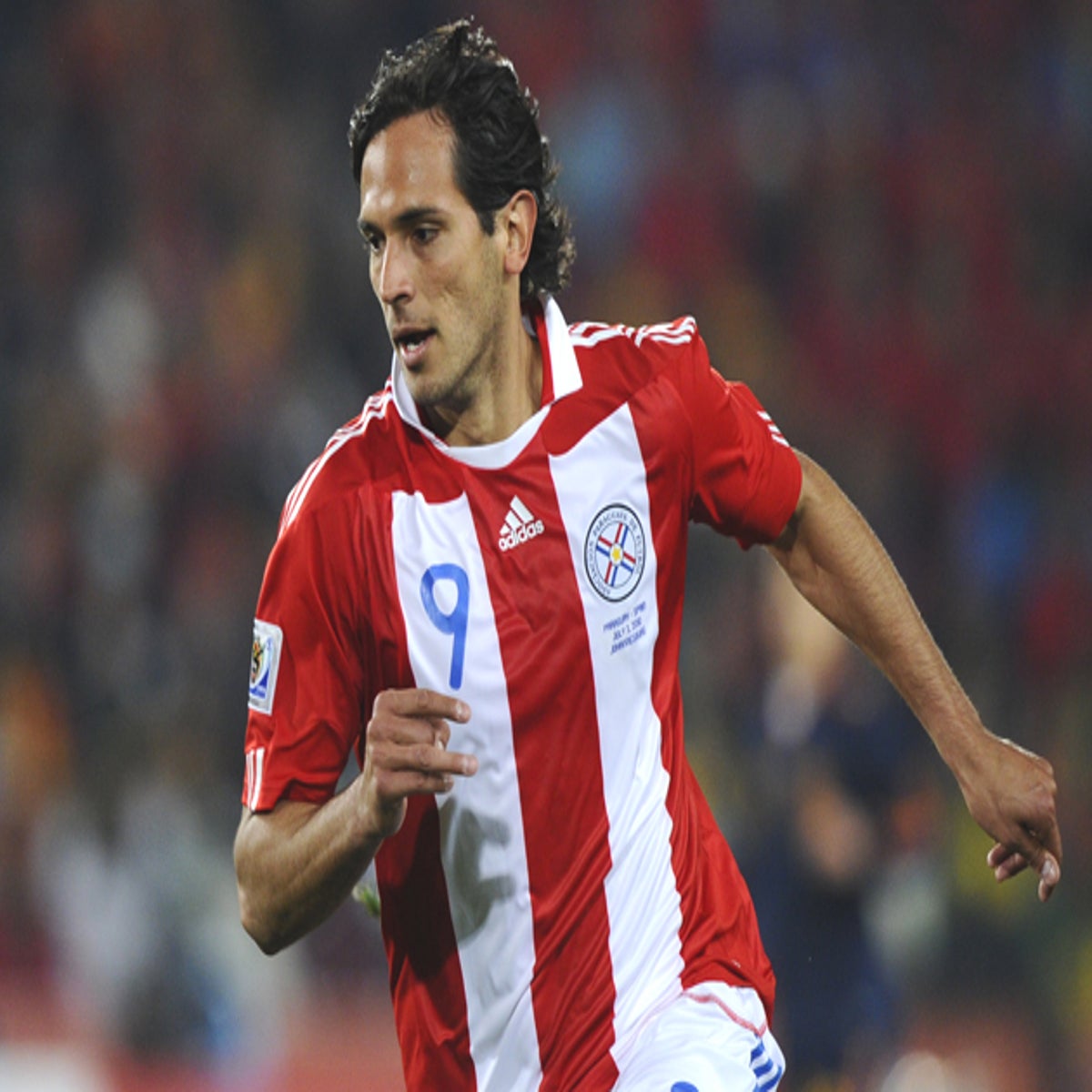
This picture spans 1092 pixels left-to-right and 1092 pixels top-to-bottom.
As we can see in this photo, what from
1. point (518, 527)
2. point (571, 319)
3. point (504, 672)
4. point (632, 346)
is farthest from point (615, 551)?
point (571, 319)

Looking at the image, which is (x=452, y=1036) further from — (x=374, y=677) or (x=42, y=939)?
(x=42, y=939)

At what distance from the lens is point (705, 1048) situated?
2.81 meters

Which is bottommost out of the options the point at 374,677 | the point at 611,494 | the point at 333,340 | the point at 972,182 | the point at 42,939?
the point at 42,939

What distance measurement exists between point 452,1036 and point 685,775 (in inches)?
24.7

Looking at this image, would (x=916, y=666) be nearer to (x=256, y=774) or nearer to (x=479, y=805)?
(x=479, y=805)

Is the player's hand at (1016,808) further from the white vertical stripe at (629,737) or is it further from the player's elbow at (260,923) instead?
the player's elbow at (260,923)

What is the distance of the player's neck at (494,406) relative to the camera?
3.03 meters

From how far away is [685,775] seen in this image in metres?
3.17

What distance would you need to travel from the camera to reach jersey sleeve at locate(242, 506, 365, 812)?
2771 millimetres

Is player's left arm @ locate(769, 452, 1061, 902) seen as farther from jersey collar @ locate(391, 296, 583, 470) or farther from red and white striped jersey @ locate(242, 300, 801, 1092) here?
jersey collar @ locate(391, 296, 583, 470)

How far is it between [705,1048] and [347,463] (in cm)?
114

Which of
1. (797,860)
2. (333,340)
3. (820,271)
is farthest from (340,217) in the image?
(797,860)

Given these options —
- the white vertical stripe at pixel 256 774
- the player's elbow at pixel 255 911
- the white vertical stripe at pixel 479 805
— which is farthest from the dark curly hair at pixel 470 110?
the player's elbow at pixel 255 911

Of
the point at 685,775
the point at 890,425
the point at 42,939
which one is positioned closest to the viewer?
the point at 685,775
